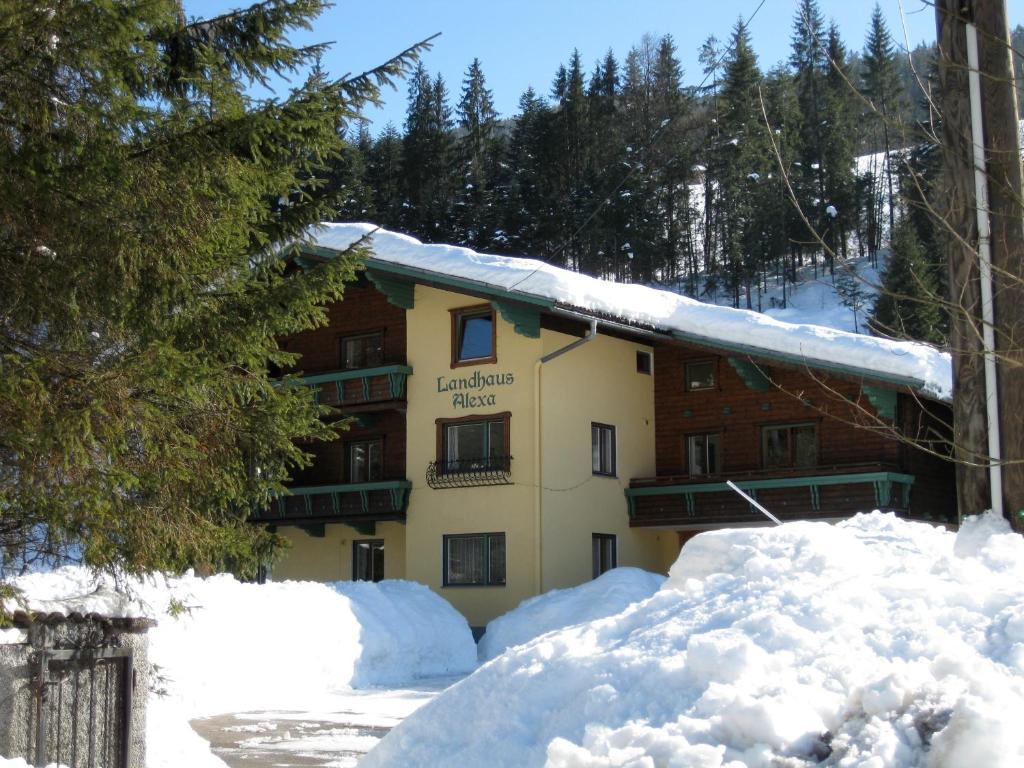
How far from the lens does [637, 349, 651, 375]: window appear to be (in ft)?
97.9

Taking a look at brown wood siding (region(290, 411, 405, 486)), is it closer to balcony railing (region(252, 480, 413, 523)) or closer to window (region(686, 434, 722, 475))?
balcony railing (region(252, 480, 413, 523))

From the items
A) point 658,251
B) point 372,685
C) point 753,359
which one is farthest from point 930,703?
point 658,251

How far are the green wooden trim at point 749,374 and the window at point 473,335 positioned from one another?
552 cm

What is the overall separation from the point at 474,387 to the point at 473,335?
50.4 inches

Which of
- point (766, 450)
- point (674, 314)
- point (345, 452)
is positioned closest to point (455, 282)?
point (674, 314)

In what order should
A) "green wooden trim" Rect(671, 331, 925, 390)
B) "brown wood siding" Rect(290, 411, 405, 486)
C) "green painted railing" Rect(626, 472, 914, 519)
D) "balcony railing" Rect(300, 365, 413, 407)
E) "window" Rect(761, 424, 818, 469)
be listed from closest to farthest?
1. "green wooden trim" Rect(671, 331, 925, 390)
2. "green painted railing" Rect(626, 472, 914, 519)
3. "window" Rect(761, 424, 818, 469)
4. "balcony railing" Rect(300, 365, 413, 407)
5. "brown wood siding" Rect(290, 411, 405, 486)

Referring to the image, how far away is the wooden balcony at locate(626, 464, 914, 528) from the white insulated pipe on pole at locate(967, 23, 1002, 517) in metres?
18.0

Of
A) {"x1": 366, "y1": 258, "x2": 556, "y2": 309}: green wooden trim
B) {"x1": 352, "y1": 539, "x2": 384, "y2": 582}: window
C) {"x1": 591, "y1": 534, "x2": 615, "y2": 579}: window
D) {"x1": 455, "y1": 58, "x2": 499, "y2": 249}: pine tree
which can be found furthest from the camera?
{"x1": 455, "y1": 58, "x2": 499, "y2": 249}: pine tree

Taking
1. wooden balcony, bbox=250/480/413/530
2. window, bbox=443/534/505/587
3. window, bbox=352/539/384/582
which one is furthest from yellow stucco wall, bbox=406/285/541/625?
window, bbox=352/539/384/582

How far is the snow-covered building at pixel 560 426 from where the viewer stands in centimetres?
2591

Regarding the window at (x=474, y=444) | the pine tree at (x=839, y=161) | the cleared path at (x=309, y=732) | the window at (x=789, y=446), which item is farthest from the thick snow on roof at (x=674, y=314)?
the pine tree at (x=839, y=161)

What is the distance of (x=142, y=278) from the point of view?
8.92 m

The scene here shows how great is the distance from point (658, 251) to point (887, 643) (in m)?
63.0

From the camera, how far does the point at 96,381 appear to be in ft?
26.5
